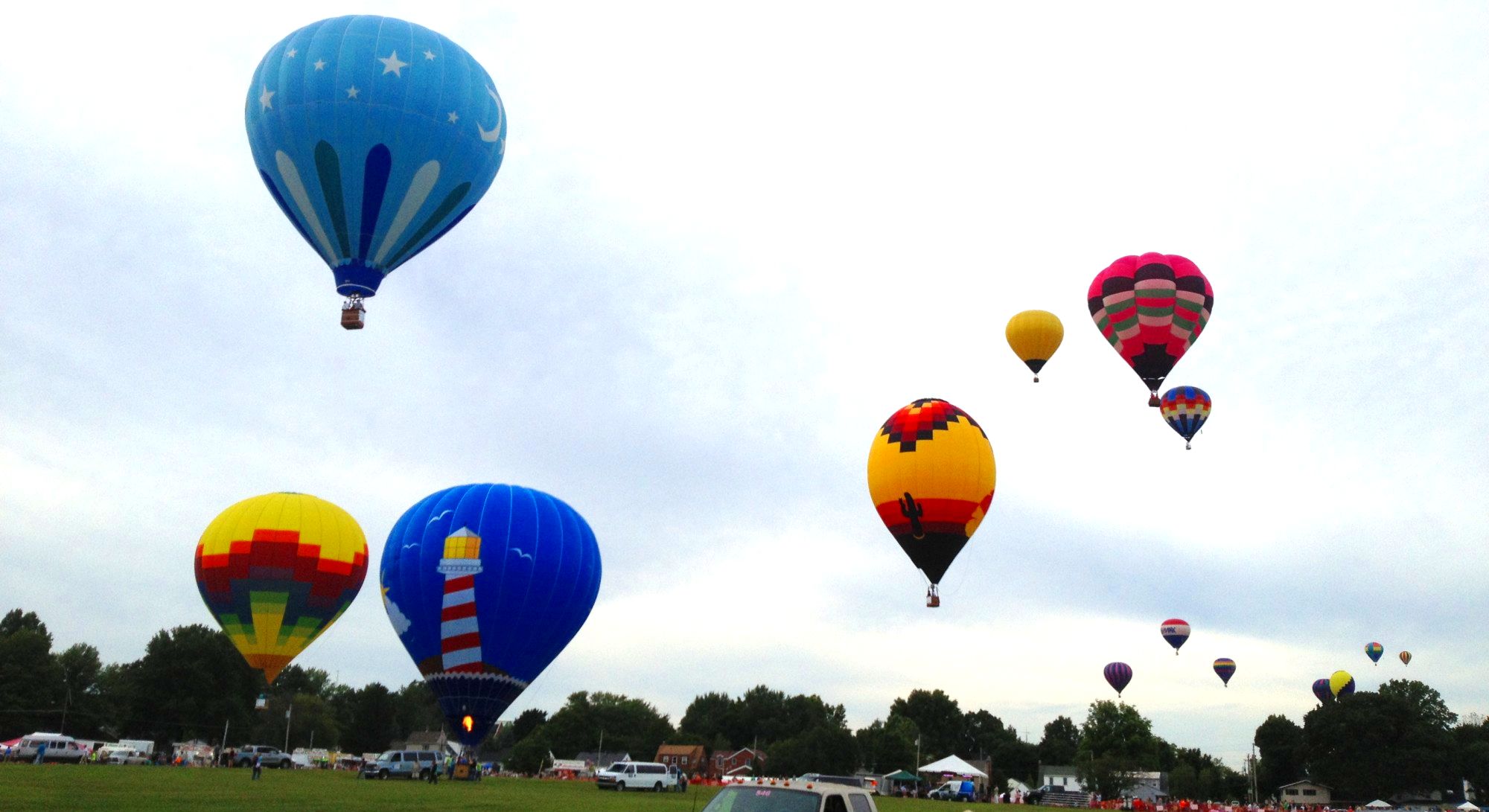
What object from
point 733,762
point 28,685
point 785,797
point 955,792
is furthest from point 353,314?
point 733,762

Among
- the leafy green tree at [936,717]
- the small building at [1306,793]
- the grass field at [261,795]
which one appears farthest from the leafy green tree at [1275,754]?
the grass field at [261,795]

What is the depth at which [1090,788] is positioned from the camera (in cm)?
9012

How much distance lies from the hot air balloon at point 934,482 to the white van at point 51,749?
38.7 meters

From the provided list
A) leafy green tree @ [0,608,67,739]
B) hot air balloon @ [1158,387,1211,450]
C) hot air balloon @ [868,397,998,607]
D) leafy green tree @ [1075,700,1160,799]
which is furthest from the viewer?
leafy green tree @ [1075,700,1160,799]

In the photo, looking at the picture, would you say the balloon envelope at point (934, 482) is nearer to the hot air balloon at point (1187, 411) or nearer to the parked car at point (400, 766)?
the hot air balloon at point (1187, 411)

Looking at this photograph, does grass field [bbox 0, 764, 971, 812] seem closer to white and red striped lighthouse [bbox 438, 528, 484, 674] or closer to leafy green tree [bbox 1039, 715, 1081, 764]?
white and red striped lighthouse [bbox 438, 528, 484, 674]

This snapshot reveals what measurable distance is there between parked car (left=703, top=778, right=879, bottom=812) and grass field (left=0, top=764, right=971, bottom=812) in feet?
19.8

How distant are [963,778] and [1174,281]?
43.7m

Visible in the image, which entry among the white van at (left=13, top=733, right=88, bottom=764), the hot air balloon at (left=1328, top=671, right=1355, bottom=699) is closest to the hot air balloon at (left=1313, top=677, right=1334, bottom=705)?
the hot air balloon at (left=1328, top=671, right=1355, bottom=699)

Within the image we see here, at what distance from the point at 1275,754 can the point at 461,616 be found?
107 meters

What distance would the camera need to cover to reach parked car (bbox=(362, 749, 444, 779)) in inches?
1784

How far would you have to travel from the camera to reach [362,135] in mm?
24406

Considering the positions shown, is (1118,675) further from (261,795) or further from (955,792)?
(261,795)

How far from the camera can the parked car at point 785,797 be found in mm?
10445
